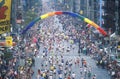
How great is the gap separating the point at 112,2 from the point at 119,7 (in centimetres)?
462

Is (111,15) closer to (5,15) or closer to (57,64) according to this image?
(57,64)

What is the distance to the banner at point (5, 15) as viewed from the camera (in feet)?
75.7

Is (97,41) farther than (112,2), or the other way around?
(97,41)

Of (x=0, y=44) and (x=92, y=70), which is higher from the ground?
(x=0, y=44)

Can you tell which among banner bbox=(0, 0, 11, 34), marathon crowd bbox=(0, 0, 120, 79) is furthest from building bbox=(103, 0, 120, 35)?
banner bbox=(0, 0, 11, 34)

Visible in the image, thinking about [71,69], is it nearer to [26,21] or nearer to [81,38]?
[81,38]

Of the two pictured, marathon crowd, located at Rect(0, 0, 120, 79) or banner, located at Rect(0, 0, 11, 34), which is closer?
banner, located at Rect(0, 0, 11, 34)

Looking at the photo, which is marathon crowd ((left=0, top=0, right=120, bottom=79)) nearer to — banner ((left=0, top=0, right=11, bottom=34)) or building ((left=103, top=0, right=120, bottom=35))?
building ((left=103, top=0, right=120, bottom=35))

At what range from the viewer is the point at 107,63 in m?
50.7

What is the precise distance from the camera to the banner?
75.7 feet

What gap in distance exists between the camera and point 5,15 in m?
23.5

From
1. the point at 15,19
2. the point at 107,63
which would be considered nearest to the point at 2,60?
the point at 107,63

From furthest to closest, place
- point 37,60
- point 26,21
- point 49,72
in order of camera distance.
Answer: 1. point 26,21
2. point 37,60
3. point 49,72

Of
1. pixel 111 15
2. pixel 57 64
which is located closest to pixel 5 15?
pixel 57 64
